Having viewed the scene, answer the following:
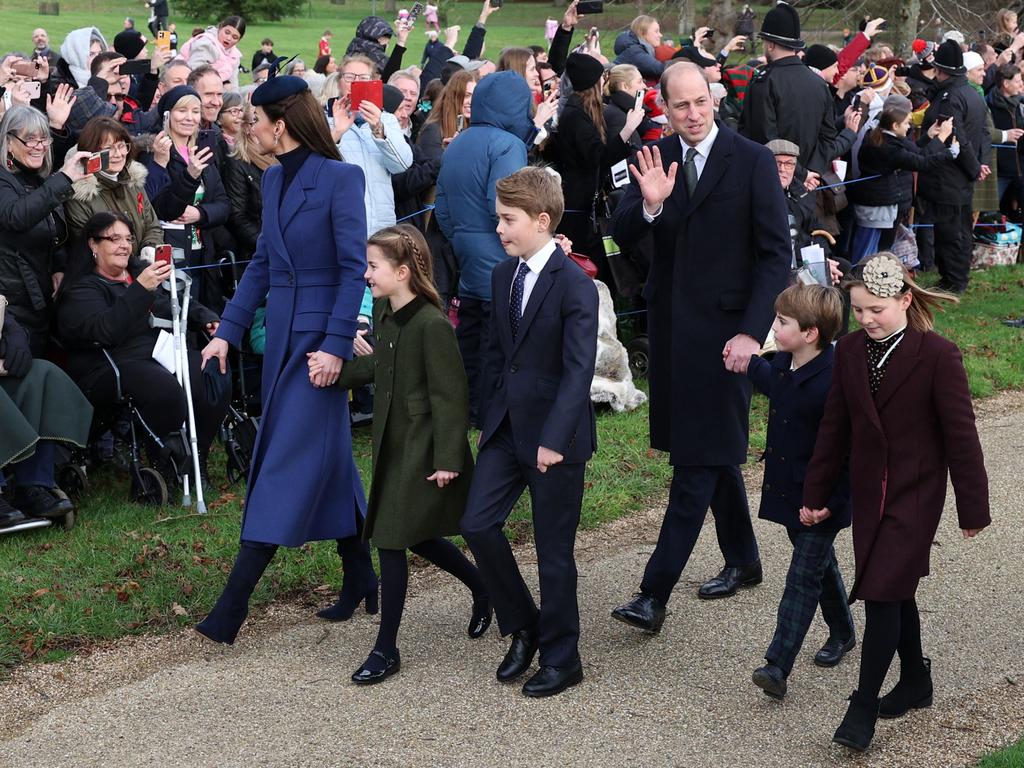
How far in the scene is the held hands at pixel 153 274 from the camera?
7055 mm

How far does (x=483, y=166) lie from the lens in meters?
8.00

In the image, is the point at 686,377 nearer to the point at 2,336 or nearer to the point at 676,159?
the point at 676,159

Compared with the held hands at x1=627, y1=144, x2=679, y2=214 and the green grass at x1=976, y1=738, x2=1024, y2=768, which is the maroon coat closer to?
the green grass at x1=976, y1=738, x2=1024, y2=768

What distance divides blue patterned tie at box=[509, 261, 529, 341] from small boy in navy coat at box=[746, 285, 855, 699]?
0.94 m

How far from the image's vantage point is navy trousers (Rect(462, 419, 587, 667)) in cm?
501

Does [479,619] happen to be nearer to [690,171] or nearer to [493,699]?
[493,699]

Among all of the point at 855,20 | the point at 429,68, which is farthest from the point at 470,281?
the point at 855,20

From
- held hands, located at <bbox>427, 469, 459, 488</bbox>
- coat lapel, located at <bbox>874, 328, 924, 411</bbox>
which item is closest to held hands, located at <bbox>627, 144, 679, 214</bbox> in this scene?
coat lapel, located at <bbox>874, 328, 924, 411</bbox>

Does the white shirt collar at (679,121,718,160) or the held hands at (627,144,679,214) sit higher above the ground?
the white shirt collar at (679,121,718,160)

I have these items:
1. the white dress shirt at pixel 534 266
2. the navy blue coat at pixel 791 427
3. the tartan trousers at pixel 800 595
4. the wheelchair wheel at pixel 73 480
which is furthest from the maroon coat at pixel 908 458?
the wheelchair wheel at pixel 73 480

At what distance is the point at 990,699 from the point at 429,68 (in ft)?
32.0

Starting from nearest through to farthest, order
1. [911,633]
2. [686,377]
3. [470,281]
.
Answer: [911,633], [686,377], [470,281]

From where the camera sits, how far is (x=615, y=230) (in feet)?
18.6

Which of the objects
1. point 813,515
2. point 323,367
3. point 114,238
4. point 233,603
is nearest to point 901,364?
point 813,515
